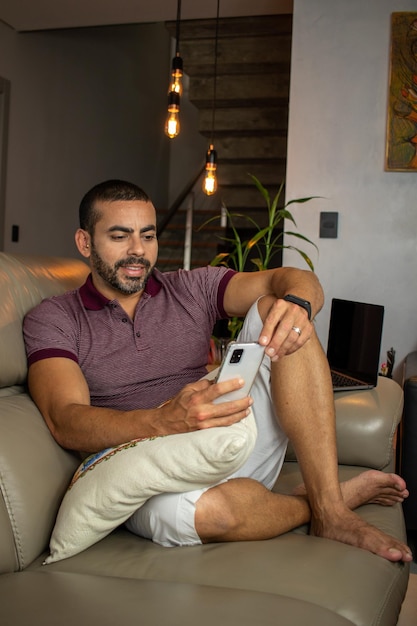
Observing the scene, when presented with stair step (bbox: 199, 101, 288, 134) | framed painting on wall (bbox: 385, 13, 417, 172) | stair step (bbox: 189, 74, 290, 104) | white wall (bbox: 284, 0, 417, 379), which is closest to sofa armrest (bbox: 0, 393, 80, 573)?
white wall (bbox: 284, 0, 417, 379)

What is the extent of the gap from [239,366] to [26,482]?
43cm

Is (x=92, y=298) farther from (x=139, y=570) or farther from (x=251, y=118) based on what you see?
(x=251, y=118)

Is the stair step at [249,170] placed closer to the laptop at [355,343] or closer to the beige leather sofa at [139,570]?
the laptop at [355,343]

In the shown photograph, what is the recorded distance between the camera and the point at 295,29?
3598mm

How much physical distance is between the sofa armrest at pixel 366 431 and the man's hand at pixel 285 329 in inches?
20.7

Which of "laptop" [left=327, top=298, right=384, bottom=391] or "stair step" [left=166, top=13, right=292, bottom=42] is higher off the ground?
"stair step" [left=166, top=13, right=292, bottom=42]

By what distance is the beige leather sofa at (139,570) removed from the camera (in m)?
0.98

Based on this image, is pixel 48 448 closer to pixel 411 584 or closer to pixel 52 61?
pixel 411 584

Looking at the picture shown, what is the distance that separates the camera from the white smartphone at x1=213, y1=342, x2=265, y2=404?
3.96 ft

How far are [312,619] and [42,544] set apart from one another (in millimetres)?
546

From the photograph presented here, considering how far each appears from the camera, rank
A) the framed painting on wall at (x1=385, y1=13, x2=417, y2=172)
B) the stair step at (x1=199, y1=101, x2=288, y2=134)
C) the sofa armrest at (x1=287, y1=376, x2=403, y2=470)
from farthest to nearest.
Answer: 1. the stair step at (x1=199, y1=101, x2=288, y2=134)
2. the framed painting on wall at (x1=385, y1=13, x2=417, y2=172)
3. the sofa armrest at (x1=287, y1=376, x2=403, y2=470)

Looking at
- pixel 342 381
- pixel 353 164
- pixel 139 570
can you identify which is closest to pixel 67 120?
pixel 353 164

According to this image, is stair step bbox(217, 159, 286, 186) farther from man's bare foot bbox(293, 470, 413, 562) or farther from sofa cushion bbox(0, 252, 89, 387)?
man's bare foot bbox(293, 470, 413, 562)

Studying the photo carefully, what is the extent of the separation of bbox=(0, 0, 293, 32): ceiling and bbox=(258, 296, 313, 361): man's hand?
3037 mm
